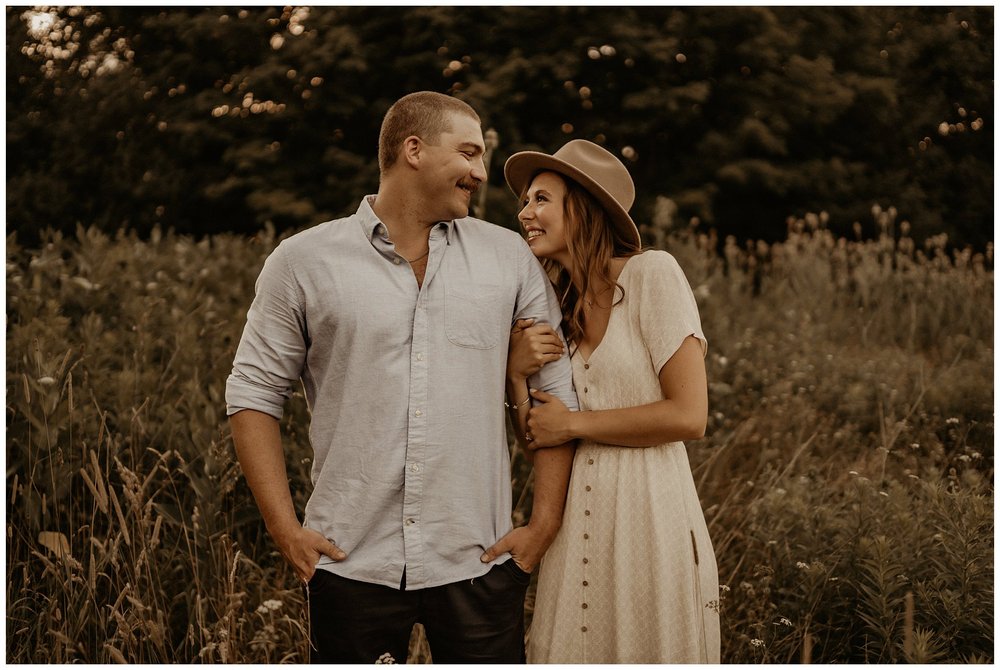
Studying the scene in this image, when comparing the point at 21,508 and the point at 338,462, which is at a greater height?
the point at 338,462

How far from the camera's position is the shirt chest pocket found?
226 cm

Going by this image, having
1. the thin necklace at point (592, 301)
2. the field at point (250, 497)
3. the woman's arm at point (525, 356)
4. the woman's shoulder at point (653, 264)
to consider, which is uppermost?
the woman's shoulder at point (653, 264)

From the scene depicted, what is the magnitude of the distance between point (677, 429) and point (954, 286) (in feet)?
19.4

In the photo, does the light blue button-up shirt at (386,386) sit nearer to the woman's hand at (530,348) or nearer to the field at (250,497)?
the woman's hand at (530,348)

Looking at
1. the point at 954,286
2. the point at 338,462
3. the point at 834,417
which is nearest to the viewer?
the point at 338,462

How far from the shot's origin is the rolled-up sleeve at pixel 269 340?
226 centimetres

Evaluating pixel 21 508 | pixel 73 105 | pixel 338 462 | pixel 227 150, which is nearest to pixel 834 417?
pixel 338 462

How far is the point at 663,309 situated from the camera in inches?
93.0

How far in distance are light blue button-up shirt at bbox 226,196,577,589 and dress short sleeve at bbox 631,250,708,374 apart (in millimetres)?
410

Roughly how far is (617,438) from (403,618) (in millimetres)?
750

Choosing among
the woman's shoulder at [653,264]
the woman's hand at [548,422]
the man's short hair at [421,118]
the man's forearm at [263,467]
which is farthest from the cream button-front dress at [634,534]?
the man's forearm at [263,467]

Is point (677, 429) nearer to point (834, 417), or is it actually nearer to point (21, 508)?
point (21, 508)

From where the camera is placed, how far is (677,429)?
2.31 m

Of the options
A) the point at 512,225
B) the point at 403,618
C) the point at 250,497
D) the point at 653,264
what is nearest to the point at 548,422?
the point at 653,264
